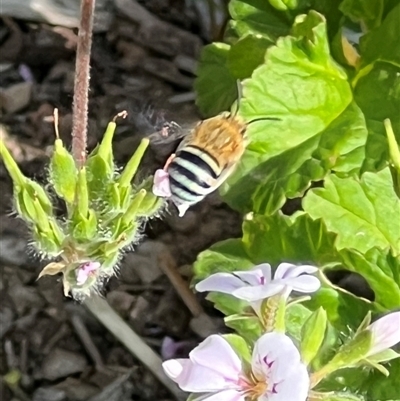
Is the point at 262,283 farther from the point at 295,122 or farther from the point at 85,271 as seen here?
the point at 295,122

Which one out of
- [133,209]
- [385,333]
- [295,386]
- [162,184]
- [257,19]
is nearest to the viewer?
[295,386]

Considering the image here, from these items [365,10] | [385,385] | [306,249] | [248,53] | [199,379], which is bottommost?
[385,385]

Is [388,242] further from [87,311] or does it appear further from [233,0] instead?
[87,311]

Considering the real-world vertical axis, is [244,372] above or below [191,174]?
below

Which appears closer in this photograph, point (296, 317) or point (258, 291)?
point (258, 291)

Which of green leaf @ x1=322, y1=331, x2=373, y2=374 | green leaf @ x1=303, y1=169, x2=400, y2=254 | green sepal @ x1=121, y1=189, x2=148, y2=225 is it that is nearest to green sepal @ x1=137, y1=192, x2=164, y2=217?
green sepal @ x1=121, y1=189, x2=148, y2=225

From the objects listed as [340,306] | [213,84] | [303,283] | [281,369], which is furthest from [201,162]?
[213,84]
